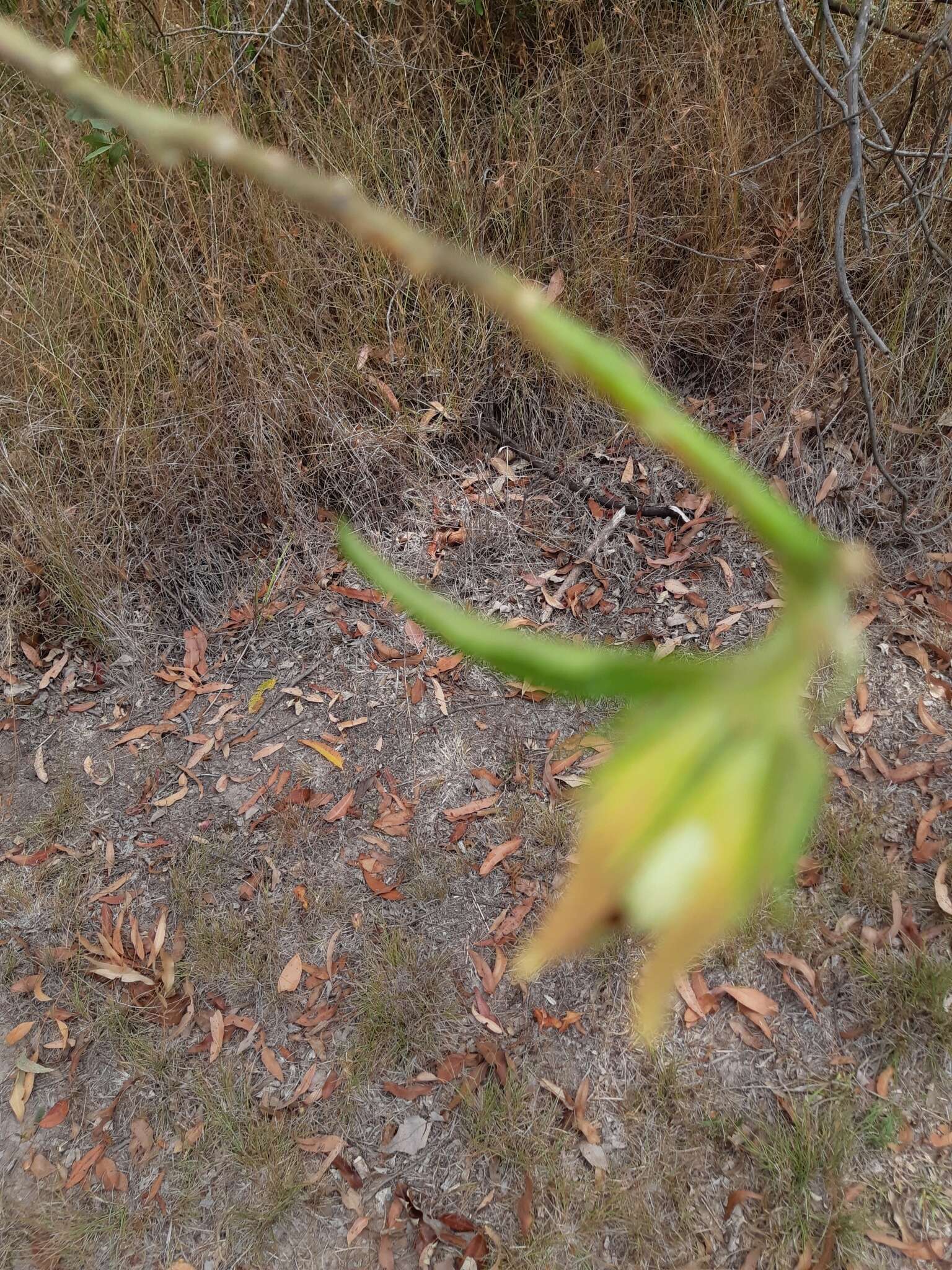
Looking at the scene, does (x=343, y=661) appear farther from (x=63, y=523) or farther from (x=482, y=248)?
(x=482, y=248)

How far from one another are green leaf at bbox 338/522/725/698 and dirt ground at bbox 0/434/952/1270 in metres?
0.95

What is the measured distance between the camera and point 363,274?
182 centimetres

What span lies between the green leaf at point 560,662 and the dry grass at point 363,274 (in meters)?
1.73

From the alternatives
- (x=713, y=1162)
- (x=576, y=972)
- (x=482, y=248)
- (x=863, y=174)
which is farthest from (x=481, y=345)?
(x=713, y=1162)

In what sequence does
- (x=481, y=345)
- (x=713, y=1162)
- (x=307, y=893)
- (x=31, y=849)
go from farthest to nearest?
(x=481, y=345) → (x=31, y=849) → (x=307, y=893) → (x=713, y=1162)

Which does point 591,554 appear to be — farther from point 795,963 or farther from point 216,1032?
point 216,1032

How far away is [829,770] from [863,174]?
3.99 feet

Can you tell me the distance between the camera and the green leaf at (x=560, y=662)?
154 millimetres

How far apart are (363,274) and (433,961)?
1.38 m

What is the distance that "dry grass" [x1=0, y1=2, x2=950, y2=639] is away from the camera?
5.80 ft

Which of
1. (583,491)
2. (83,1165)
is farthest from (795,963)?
(83,1165)

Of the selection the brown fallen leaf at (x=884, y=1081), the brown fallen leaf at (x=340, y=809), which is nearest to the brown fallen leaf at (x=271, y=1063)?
the brown fallen leaf at (x=340, y=809)

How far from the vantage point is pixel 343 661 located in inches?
69.0

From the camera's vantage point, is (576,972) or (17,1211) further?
(576,972)
